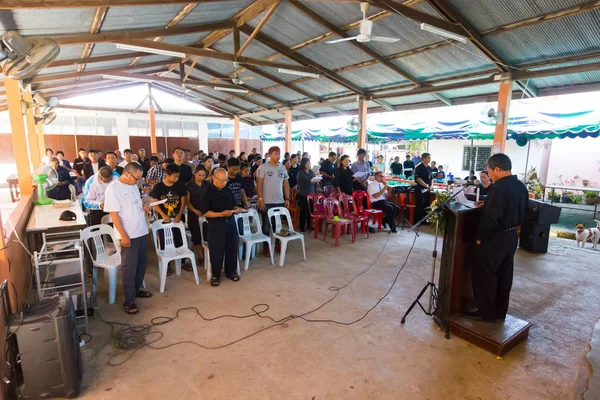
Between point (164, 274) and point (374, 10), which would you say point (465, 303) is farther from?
point (374, 10)

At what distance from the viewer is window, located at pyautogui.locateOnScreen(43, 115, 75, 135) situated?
1551cm

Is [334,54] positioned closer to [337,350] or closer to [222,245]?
[222,245]

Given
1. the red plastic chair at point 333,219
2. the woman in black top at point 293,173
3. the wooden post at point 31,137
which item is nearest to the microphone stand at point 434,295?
the red plastic chair at point 333,219

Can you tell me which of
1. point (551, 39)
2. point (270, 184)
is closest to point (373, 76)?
point (551, 39)

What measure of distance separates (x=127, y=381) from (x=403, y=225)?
6118 millimetres

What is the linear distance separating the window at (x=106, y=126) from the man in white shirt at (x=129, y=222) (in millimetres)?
15918

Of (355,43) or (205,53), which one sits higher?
(355,43)

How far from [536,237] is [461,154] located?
9.31 m

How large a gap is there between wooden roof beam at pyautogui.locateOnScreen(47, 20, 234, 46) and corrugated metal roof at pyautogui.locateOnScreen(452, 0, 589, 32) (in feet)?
16.7

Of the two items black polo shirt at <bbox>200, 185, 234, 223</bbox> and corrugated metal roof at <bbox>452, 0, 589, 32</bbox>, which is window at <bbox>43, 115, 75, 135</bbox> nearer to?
black polo shirt at <bbox>200, 185, 234, 223</bbox>

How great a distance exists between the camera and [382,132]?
9344 millimetres

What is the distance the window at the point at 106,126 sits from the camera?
16.5m

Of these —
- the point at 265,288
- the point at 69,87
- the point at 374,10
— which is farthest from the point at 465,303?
the point at 69,87

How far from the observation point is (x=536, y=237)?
543 centimetres
